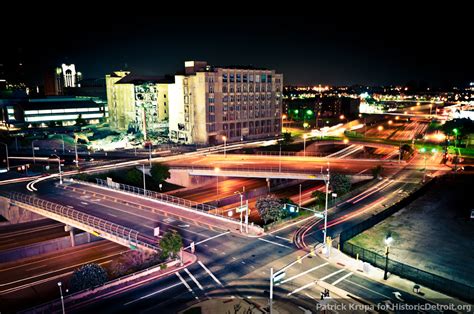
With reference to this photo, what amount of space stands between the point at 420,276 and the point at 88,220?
131 ft

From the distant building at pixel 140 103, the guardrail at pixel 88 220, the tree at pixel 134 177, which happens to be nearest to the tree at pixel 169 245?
the guardrail at pixel 88 220

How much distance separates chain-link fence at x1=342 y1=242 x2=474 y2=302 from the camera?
3189 cm

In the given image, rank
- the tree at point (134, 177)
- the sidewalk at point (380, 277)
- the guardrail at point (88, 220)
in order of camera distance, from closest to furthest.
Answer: the sidewalk at point (380, 277) → the guardrail at point (88, 220) → the tree at point (134, 177)

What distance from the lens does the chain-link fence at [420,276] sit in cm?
3189

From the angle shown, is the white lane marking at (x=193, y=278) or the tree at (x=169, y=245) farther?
the tree at (x=169, y=245)

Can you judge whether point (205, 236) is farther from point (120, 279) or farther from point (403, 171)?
point (403, 171)

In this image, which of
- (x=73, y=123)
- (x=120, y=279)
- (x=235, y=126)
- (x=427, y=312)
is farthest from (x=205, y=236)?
(x=73, y=123)

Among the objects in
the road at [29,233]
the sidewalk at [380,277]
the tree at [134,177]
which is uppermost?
the tree at [134,177]

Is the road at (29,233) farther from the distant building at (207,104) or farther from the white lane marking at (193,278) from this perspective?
the distant building at (207,104)

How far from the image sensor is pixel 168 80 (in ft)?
495

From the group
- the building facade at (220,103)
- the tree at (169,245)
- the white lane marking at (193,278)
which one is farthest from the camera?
the building facade at (220,103)

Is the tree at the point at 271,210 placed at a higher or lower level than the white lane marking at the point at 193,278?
higher

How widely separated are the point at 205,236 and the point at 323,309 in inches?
753

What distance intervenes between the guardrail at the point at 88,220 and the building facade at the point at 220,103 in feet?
214
